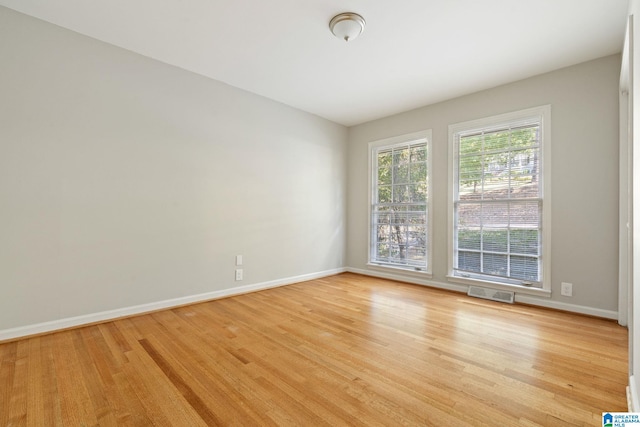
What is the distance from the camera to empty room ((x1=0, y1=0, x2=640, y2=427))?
5.42 feet

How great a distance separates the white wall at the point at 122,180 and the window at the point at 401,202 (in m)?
1.57

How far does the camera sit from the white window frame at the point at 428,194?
4184 millimetres

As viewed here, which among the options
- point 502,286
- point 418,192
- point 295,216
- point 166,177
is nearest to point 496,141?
point 418,192

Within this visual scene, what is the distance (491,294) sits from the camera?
3.52 meters

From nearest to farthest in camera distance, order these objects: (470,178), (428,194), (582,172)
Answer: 1. (582,172)
2. (470,178)
3. (428,194)

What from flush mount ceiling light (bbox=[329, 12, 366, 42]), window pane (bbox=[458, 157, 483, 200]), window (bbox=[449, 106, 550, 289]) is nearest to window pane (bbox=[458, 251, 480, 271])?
window (bbox=[449, 106, 550, 289])

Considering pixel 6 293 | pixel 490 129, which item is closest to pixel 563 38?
pixel 490 129

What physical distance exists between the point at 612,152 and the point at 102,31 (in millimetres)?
4977

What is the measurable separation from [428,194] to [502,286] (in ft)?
4.97

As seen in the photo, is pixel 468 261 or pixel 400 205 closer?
pixel 468 261

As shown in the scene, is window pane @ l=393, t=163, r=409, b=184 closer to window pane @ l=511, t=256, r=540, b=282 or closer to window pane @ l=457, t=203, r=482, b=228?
window pane @ l=457, t=203, r=482, b=228

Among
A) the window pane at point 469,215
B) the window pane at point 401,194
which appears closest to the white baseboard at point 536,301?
the window pane at point 469,215

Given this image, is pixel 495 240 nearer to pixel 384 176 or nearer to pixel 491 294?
pixel 491 294

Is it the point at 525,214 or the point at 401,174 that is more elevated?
the point at 401,174
